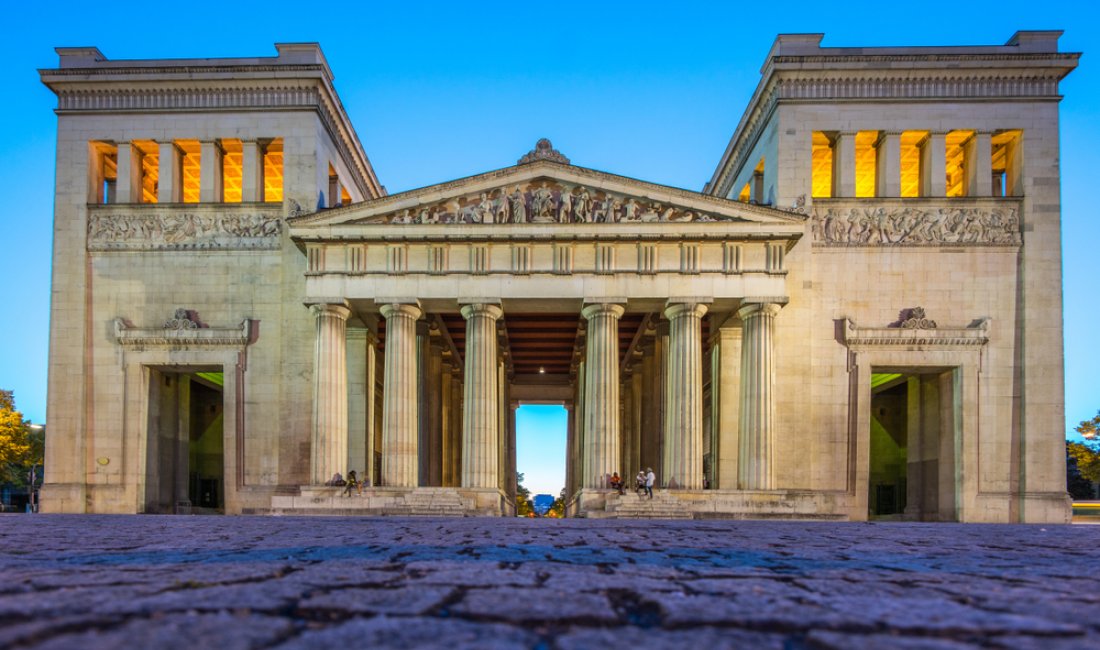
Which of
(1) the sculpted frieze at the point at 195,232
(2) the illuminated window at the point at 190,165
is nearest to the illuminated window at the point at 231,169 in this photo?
(2) the illuminated window at the point at 190,165

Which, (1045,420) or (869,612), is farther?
(1045,420)

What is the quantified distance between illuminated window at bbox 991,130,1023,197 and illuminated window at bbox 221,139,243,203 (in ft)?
111

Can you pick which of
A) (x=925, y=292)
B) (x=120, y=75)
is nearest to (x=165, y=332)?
(x=120, y=75)

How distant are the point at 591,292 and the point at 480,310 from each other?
175 inches

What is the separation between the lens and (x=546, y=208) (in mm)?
36156

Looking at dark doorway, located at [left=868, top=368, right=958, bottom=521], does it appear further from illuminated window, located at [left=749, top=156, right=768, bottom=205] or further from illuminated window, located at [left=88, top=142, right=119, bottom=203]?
illuminated window, located at [left=88, top=142, right=119, bottom=203]

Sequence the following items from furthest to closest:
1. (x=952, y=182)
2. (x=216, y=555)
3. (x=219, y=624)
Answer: (x=952, y=182) < (x=216, y=555) < (x=219, y=624)

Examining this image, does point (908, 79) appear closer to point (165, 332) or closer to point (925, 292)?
point (925, 292)

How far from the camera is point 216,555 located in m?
9.05

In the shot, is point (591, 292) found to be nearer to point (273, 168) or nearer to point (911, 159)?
point (911, 159)

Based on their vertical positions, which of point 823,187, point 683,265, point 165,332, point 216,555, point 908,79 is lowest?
point 216,555

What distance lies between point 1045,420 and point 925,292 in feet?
23.2

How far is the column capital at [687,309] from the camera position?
117 ft

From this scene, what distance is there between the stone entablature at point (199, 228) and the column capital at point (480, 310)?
9.38m
